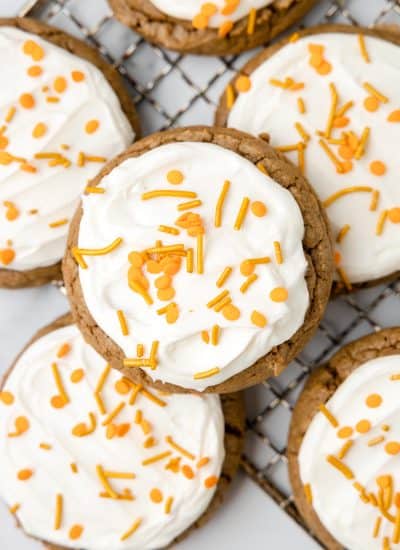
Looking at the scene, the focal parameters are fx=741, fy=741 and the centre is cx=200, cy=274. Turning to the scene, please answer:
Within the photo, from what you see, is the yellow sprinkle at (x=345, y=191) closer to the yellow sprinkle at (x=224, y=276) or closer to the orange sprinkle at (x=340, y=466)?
the yellow sprinkle at (x=224, y=276)

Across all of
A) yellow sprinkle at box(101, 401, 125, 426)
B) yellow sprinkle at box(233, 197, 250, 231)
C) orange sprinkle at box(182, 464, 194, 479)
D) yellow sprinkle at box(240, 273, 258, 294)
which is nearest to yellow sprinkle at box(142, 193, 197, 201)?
yellow sprinkle at box(233, 197, 250, 231)

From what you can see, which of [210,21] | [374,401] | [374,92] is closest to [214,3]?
[210,21]

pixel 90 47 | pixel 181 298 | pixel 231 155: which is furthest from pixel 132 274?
pixel 90 47

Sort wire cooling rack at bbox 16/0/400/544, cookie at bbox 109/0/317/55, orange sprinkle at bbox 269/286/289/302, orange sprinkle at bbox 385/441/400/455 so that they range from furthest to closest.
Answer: wire cooling rack at bbox 16/0/400/544, cookie at bbox 109/0/317/55, orange sprinkle at bbox 385/441/400/455, orange sprinkle at bbox 269/286/289/302

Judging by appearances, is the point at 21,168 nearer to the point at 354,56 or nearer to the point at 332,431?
the point at 354,56

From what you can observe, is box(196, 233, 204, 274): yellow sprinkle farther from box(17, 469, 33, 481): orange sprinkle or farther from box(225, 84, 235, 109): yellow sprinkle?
box(17, 469, 33, 481): orange sprinkle

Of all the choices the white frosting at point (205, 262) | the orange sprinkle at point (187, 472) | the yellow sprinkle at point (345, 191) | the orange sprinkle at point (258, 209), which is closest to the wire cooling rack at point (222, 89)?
the orange sprinkle at point (187, 472)

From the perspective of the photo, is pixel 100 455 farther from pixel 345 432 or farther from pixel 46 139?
pixel 46 139
